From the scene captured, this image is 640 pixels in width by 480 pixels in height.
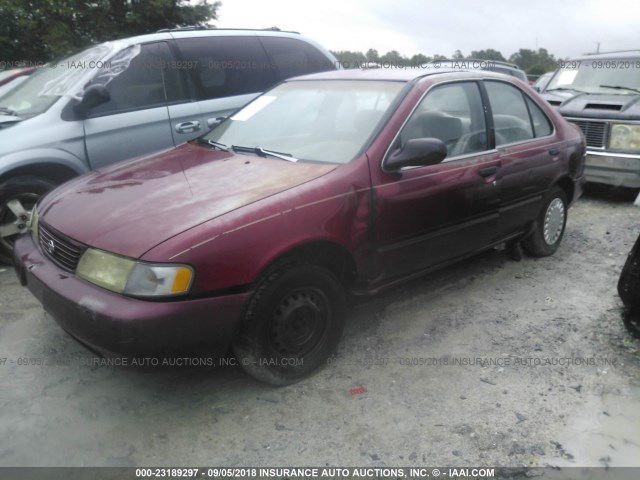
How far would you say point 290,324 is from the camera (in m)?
2.79

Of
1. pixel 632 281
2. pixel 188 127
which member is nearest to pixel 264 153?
pixel 188 127

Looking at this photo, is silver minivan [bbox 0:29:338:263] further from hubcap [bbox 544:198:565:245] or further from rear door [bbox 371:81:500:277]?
hubcap [bbox 544:198:565:245]

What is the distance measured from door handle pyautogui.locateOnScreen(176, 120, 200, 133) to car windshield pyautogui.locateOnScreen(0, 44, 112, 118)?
0.84 metres

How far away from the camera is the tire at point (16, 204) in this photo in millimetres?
4168

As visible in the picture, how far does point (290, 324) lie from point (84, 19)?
40.8 ft

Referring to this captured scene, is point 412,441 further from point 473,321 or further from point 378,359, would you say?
point 473,321

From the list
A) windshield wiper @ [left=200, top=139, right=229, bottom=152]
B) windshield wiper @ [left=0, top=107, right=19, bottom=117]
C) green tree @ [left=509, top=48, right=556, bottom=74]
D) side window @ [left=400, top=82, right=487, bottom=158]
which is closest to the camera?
side window @ [left=400, top=82, right=487, bottom=158]

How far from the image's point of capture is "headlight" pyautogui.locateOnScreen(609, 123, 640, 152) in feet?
20.1

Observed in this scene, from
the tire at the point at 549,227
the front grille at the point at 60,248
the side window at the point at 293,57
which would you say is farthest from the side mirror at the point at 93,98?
the tire at the point at 549,227

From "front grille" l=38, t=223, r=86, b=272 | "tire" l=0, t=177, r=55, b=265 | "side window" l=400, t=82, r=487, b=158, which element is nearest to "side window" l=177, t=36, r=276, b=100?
"tire" l=0, t=177, r=55, b=265

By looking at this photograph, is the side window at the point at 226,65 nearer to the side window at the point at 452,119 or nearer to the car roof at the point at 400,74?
the car roof at the point at 400,74

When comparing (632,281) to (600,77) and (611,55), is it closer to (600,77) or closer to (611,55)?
(600,77)

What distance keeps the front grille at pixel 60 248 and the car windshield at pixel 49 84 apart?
6.48 feet

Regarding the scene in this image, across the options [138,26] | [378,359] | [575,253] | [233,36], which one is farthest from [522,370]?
[138,26]
